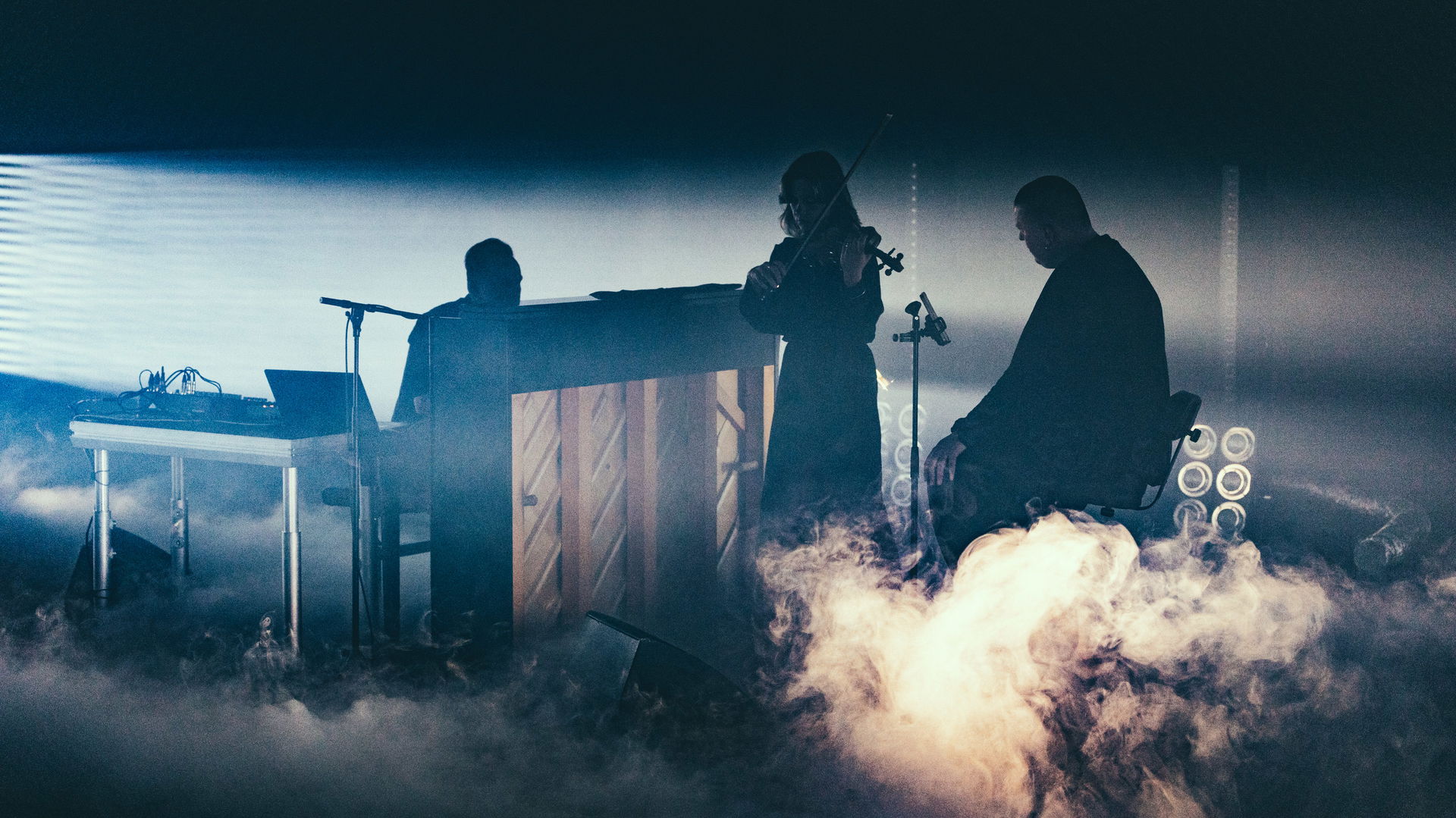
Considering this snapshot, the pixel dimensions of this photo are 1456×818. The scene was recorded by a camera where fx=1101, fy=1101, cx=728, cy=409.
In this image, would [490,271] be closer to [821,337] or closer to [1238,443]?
[821,337]

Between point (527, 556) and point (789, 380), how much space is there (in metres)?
1.03

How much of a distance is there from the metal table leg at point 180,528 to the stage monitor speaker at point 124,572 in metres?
0.06

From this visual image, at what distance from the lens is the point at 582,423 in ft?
11.6

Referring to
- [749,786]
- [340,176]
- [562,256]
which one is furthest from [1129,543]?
[340,176]

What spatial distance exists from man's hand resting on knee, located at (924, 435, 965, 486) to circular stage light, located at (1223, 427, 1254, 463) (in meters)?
→ 1.94

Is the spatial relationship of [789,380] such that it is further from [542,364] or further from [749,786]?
[749,786]

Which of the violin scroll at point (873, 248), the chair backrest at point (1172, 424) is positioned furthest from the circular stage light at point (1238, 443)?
the violin scroll at point (873, 248)

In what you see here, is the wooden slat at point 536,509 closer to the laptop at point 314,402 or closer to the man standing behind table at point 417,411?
the man standing behind table at point 417,411

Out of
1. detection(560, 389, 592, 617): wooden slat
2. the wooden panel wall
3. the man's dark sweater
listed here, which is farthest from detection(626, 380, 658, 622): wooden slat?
the man's dark sweater

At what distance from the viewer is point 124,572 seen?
4418 mm

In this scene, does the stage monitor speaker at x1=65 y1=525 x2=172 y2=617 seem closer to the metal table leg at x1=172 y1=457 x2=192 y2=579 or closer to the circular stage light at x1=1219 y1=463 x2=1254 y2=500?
the metal table leg at x1=172 y1=457 x2=192 y2=579

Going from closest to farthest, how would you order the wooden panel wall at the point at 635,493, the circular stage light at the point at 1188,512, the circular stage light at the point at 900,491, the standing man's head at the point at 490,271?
the wooden panel wall at the point at 635,493
the standing man's head at the point at 490,271
the circular stage light at the point at 1188,512
the circular stage light at the point at 900,491

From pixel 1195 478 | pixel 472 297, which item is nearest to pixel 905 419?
pixel 1195 478

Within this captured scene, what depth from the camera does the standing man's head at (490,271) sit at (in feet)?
13.8
